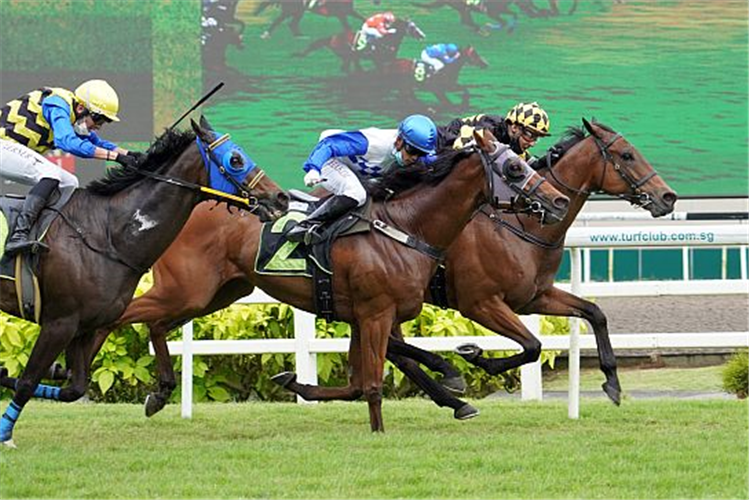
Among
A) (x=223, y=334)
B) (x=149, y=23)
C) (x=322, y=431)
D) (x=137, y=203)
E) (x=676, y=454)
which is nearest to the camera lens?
(x=676, y=454)

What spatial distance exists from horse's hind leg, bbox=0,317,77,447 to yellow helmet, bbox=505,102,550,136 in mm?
2863

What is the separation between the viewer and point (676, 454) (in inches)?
277

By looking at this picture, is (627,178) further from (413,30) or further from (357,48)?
(413,30)

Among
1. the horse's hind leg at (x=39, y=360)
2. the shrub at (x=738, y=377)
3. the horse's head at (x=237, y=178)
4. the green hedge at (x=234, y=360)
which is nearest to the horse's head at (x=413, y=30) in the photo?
the green hedge at (x=234, y=360)

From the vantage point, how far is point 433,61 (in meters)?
18.7

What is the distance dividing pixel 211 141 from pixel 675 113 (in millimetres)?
12411

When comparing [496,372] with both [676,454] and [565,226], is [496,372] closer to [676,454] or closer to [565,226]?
[565,226]

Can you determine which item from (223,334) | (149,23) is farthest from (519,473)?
(149,23)

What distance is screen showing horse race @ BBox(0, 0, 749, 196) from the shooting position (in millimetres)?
18328

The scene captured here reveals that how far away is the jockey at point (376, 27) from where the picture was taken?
60.9ft

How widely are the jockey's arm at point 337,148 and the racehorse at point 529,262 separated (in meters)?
0.80

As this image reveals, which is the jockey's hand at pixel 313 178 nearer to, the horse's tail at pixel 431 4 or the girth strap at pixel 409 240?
the girth strap at pixel 409 240

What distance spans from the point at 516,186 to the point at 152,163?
1.76 m

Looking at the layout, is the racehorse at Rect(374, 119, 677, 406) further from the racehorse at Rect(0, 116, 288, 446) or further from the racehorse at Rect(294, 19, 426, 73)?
the racehorse at Rect(294, 19, 426, 73)
